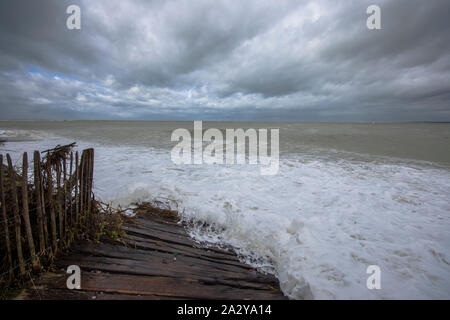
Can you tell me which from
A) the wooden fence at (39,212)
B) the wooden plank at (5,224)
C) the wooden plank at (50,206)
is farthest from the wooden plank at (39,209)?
the wooden plank at (5,224)

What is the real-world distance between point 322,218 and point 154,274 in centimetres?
430

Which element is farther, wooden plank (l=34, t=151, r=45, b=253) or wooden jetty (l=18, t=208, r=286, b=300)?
wooden plank (l=34, t=151, r=45, b=253)

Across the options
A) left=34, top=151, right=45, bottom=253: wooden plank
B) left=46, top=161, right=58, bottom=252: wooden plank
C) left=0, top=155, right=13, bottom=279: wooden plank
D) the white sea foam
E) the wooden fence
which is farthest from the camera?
the white sea foam

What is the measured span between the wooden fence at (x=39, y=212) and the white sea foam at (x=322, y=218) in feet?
6.54

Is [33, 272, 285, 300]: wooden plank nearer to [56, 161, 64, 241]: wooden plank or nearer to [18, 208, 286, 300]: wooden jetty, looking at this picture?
[18, 208, 286, 300]: wooden jetty

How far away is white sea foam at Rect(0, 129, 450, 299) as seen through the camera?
10.3 ft

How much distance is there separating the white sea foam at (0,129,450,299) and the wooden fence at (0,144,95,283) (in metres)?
1.99

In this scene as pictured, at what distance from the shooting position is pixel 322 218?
5.15 m

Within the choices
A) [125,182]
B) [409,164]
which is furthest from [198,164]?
[409,164]

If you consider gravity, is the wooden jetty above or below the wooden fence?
below

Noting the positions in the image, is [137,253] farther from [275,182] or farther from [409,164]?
[409,164]

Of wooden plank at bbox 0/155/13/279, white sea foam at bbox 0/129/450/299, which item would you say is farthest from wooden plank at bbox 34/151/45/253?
white sea foam at bbox 0/129/450/299
